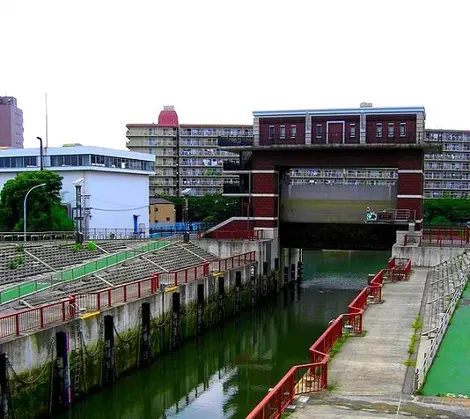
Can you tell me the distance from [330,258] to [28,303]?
61943 mm

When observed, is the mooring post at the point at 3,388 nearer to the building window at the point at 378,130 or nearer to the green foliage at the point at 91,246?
the green foliage at the point at 91,246

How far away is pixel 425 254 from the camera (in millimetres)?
41938

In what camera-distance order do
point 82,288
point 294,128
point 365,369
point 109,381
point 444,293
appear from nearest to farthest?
point 365,369 → point 109,381 → point 444,293 → point 82,288 → point 294,128

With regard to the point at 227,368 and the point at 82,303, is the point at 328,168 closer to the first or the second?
the point at 227,368

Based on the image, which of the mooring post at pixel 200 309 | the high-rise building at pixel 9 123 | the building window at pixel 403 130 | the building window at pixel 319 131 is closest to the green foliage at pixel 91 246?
the mooring post at pixel 200 309

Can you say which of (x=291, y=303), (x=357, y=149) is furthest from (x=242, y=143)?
(x=291, y=303)

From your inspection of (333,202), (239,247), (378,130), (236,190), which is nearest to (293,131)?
(378,130)

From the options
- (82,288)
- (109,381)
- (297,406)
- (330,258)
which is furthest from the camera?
(330,258)

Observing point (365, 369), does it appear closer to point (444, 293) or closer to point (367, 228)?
point (444, 293)

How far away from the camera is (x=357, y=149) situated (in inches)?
1885

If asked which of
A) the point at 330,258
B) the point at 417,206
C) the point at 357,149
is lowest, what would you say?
the point at 330,258

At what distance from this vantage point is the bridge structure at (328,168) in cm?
4741

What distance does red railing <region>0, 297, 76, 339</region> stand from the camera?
20.2m

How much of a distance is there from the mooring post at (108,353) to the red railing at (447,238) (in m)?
27.0
